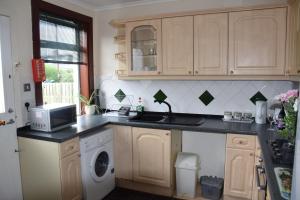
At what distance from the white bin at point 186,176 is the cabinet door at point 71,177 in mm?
1048

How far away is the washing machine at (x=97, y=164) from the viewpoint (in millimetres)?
2328

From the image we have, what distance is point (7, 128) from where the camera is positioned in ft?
7.01

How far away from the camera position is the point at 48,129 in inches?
85.9

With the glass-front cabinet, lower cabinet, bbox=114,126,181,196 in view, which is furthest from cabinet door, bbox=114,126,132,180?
the glass-front cabinet

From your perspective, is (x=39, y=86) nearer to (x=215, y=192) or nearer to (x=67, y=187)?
(x=67, y=187)

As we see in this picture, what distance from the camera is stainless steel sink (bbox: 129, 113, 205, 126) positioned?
8.64ft

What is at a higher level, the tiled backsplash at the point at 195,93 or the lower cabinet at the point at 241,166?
the tiled backsplash at the point at 195,93

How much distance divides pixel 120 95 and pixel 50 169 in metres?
1.47

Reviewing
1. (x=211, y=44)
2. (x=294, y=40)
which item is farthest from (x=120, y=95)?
(x=294, y=40)

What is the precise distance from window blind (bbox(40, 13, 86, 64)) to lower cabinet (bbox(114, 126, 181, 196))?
1094 mm

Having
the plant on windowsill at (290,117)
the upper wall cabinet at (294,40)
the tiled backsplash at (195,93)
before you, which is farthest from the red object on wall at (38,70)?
the upper wall cabinet at (294,40)

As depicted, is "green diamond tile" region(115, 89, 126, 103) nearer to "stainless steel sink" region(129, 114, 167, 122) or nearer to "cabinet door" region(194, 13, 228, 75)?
"stainless steel sink" region(129, 114, 167, 122)

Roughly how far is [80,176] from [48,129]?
55 cm

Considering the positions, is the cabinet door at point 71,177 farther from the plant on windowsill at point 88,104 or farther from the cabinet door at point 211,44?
the cabinet door at point 211,44
